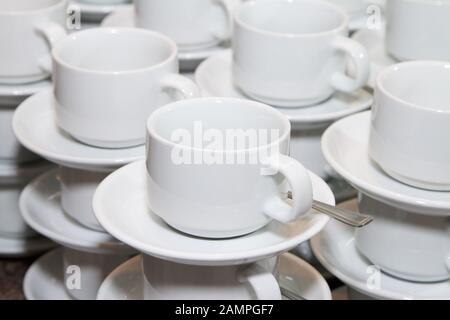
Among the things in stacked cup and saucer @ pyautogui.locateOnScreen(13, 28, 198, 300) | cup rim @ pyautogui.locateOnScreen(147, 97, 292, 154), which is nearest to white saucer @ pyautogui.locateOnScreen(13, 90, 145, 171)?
stacked cup and saucer @ pyautogui.locateOnScreen(13, 28, 198, 300)

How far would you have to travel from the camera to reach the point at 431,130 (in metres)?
0.65

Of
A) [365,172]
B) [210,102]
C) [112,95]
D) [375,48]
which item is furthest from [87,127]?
[375,48]

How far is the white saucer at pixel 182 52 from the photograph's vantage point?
898 millimetres

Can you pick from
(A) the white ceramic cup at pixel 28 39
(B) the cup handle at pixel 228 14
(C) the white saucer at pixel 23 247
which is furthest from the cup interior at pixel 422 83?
(C) the white saucer at pixel 23 247

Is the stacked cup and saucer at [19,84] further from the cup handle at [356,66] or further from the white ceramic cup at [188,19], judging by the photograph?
the cup handle at [356,66]

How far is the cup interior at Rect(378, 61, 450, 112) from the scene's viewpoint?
725mm

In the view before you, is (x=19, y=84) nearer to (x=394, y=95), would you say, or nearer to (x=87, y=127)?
(x=87, y=127)

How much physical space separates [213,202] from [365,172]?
0.18m

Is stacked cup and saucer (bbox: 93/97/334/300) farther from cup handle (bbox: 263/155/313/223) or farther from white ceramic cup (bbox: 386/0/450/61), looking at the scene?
white ceramic cup (bbox: 386/0/450/61)

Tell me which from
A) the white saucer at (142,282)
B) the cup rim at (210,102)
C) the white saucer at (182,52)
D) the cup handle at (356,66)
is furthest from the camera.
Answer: the white saucer at (182,52)

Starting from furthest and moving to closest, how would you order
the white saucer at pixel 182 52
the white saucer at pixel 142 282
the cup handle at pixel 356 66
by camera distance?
the white saucer at pixel 182 52 < the cup handle at pixel 356 66 < the white saucer at pixel 142 282

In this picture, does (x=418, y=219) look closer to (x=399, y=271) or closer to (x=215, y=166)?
(x=399, y=271)

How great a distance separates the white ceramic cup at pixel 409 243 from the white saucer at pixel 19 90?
0.36 meters

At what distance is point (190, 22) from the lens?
34.8 inches
